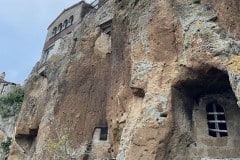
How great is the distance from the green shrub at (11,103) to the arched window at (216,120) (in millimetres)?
18595

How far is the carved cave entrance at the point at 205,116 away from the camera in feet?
30.4

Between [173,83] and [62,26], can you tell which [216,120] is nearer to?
[173,83]

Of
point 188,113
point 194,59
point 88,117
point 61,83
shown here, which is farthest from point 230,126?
point 61,83

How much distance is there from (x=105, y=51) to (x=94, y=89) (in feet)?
7.36

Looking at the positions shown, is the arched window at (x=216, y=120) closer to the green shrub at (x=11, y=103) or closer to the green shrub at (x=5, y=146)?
the green shrub at (x=5, y=146)

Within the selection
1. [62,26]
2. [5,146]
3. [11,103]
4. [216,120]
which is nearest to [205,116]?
[216,120]

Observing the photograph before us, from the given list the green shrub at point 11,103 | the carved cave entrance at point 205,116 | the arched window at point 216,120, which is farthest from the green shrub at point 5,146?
the arched window at point 216,120

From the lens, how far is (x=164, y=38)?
1061cm

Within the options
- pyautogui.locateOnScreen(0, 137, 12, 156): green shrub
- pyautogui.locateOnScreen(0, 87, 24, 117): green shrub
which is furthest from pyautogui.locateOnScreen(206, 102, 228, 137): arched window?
pyautogui.locateOnScreen(0, 87, 24, 117): green shrub

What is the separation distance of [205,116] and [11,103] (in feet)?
64.2

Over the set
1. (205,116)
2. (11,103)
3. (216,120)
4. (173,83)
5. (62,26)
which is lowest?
(216,120)

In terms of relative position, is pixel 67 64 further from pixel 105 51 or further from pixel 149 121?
pixel 149 121

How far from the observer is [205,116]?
398 inches

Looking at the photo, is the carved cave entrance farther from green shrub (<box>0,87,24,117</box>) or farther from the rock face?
green shrub (<box>0,87,24,117</box>)
